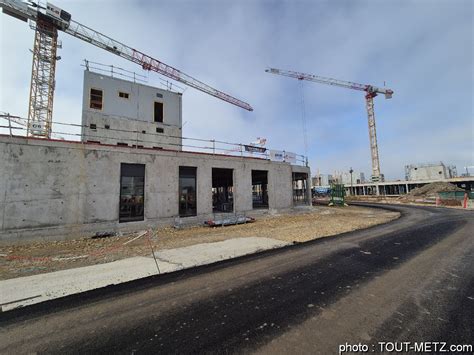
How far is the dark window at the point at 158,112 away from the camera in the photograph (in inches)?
911

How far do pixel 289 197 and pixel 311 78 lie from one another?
235ft

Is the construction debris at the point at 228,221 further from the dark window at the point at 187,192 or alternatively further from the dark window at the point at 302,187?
the dark window at the point at 302,187

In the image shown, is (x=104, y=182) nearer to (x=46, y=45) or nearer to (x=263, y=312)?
(x=263, y=312)

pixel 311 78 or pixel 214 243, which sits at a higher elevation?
pixel 311 78

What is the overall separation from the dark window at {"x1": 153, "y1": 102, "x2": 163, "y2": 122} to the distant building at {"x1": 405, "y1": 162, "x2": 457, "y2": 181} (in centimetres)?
10779

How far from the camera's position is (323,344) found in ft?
9.95

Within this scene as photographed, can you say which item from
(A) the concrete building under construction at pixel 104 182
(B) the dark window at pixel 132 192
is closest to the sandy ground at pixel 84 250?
(A) the concrete building under construction at pixel 104 182

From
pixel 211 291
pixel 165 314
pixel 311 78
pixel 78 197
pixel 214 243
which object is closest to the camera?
pixel 165 314

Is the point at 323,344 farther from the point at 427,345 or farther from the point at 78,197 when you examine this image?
the point at 78,197

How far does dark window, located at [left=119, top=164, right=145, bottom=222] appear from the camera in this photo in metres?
12.8

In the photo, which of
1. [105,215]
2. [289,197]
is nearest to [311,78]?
[289,197]

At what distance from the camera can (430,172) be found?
94.0 meters

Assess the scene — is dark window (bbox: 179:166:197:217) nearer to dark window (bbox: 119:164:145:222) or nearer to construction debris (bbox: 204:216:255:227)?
construction debris (bbox: 204:216:255:227)

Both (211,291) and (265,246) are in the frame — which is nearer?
(211,291)
